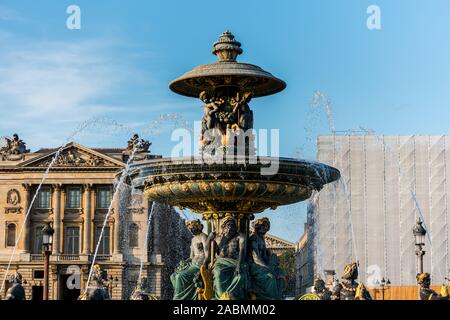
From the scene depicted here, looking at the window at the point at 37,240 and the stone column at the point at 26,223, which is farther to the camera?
the window at the point at 37,240

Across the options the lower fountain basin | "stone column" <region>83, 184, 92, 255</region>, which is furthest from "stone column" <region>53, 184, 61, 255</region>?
the lower fountain basin

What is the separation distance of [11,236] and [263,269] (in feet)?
204

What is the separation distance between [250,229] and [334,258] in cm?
3989

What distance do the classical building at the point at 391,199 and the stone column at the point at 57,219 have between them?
24.7 metres

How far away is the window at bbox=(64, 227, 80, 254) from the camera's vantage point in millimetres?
72938

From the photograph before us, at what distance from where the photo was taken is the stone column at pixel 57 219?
237ft

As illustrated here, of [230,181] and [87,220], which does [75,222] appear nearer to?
[87,220]

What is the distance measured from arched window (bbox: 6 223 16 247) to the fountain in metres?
60.1

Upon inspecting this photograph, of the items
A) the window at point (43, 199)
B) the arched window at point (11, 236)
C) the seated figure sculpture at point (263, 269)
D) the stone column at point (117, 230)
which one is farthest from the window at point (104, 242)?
the seated figure sculpture at point (263, 269)

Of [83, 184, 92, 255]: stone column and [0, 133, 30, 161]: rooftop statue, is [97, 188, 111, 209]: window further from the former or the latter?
[0, 133, 30, 161]: rooftop statue

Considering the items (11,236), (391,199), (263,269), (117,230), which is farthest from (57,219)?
(263,269)

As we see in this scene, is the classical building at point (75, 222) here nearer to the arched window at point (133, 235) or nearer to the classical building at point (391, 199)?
the arched window at point (133, 235)

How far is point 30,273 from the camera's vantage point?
234ft
